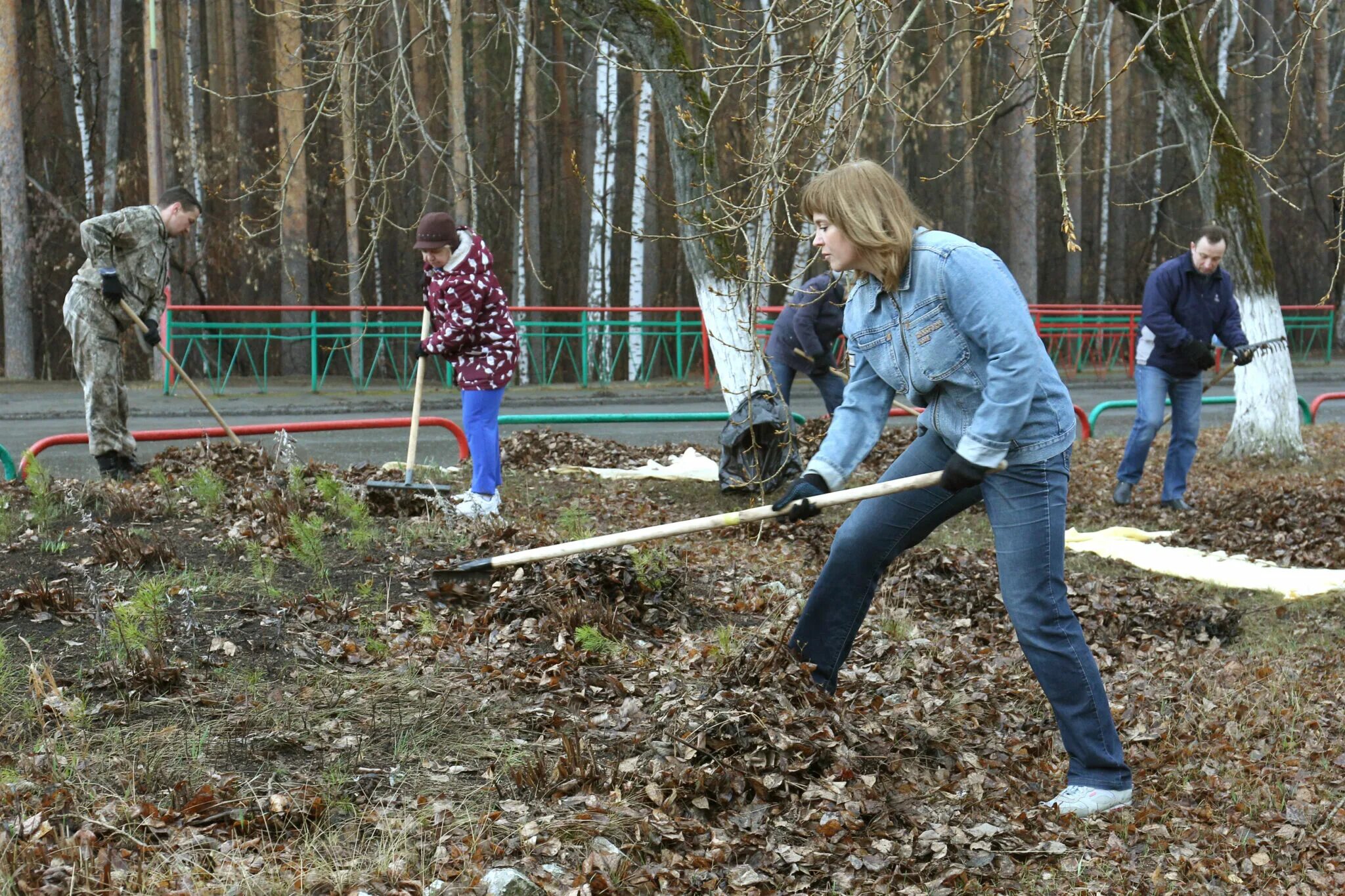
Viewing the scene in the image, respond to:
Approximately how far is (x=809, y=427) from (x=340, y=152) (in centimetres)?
1719

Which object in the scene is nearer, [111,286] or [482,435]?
[482,435]

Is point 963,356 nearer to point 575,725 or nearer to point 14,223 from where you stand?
point 575,725

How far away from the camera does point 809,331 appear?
956 centimetres

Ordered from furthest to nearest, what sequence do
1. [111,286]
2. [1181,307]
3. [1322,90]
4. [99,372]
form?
[1322,90] < [1181,307] < [99,372] < [111,286]

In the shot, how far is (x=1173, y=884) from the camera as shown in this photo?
364cm

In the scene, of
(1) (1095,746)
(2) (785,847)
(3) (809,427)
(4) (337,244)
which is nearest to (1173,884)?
(1) (1095,746)

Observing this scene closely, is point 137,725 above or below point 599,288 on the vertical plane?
below

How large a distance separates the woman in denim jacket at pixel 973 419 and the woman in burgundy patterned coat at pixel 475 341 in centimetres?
374

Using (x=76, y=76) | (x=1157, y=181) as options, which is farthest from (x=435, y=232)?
(x=1157, y=181)

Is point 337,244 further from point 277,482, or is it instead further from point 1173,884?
point 1173,884

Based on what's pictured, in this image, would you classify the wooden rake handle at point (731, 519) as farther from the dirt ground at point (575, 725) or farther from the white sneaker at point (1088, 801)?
the white sneaker at point (1088, 801)

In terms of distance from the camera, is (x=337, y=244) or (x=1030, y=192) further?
(x=337, y=244)

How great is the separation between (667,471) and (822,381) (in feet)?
4.50

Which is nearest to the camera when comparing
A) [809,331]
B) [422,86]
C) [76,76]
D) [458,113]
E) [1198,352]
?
[1198,352]
